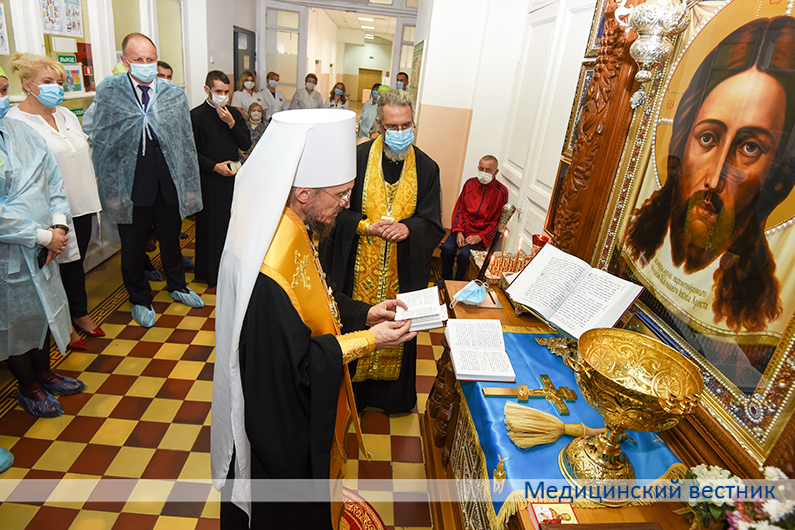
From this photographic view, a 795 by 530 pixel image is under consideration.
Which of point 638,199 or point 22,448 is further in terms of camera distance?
point 22,448

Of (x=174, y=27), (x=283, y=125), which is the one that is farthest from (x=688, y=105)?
(x=174, y=27)

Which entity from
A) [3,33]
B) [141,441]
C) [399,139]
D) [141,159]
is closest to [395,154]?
[399,139]

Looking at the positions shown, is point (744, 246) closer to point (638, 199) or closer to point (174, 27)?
point (638, 199)

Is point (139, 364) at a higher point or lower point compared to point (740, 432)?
lower

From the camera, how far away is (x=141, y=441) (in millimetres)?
2789

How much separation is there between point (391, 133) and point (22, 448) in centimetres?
287

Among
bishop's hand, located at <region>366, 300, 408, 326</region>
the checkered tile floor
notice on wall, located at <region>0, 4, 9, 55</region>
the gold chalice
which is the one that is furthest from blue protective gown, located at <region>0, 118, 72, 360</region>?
the gold chalice

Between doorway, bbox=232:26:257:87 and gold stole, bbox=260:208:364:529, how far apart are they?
8648 millimetres

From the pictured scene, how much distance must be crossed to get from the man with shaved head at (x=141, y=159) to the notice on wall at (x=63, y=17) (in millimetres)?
873

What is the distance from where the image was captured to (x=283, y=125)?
1.65 metres

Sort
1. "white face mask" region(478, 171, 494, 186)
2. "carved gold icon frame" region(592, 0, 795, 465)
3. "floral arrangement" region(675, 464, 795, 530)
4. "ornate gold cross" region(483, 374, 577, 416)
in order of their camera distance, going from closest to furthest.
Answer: "floral arrangement" region(675, 464, 795, 530), "carved gold icon frame" region(592, 0, 795, 465), "ornate gold cross" region(483, 374, 577, 416), "white face mask" region(478, 171, 494, 186)

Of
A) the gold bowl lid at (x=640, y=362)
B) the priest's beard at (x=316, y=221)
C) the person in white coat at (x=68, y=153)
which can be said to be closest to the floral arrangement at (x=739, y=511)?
the gold bowl lid at (x=640, y=362)

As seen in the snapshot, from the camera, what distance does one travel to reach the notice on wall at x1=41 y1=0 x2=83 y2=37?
12.3 feet

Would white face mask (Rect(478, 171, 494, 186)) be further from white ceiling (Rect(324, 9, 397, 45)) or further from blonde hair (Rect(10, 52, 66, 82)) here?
white ceiling (Rect(324, 9, 397, 45))
